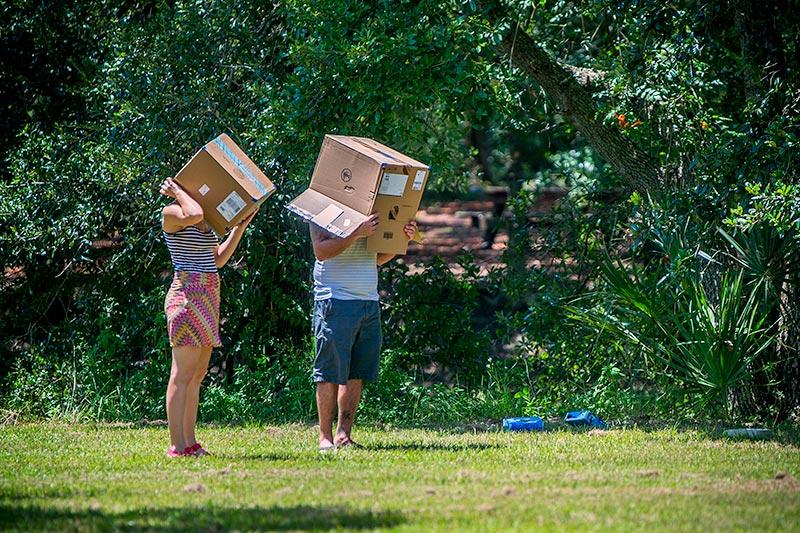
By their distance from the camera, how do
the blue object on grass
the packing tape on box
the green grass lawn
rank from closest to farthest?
the green grass lawn < the packing tape on box < the blue object on grass

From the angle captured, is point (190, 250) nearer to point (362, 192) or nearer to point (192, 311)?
point (192, 311)

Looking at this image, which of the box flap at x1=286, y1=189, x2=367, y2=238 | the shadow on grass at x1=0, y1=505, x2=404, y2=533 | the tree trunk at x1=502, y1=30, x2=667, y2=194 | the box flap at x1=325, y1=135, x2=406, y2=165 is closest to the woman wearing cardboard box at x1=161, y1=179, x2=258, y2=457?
the box flap at x1=286, y1=189, x2=367, y2=238

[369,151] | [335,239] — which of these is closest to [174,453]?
[335,239]

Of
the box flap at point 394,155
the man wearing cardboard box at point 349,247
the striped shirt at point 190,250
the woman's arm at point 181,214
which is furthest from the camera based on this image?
the box flap at point 394,155

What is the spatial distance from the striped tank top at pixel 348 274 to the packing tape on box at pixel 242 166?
596mm

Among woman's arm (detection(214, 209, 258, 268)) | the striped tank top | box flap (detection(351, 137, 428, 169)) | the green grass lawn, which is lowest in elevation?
the green grass lawn

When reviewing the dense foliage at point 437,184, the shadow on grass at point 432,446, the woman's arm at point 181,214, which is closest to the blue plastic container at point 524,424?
the dense foliage at point 437,184

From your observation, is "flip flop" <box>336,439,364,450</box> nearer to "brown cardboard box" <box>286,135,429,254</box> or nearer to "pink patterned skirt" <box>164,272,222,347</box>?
"pink patterned skirt" <box>164,272,222,347</box>

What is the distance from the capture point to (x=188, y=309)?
6906mm

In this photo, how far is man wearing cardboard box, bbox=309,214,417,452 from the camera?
7297 millimetres

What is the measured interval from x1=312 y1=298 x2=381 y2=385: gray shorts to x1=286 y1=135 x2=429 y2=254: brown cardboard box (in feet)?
1.34

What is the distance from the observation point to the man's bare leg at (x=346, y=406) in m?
7.44

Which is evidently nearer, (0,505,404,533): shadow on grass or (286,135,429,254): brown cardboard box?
(0,505,404,533): shadow on grass

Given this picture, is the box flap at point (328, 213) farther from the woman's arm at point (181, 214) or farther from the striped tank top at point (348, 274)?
the woman's arm at point (181, 214)
